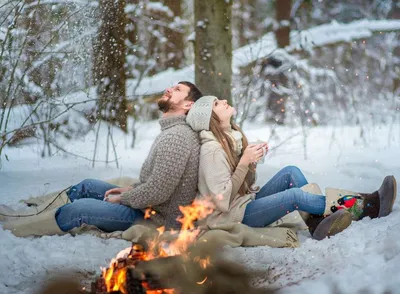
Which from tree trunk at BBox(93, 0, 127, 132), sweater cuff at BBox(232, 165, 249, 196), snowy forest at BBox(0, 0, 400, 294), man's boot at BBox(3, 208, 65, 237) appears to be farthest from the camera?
tree trunk at BBox(93, 0, 127, 132)

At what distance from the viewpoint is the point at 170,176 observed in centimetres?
420

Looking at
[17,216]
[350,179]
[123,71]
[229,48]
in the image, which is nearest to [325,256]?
[17,216]

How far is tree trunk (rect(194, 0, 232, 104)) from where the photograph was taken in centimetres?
700

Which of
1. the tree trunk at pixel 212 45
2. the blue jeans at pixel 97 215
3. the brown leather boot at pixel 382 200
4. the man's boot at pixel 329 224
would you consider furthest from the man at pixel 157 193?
the tree trunk at pixel 212 45

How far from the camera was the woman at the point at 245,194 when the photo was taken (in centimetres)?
418

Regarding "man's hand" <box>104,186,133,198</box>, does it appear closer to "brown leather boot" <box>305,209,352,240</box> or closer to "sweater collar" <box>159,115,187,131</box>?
"sweater collar" <box>159,115,187,131</box>

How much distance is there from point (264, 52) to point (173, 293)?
616 cm

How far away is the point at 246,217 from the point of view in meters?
4.41

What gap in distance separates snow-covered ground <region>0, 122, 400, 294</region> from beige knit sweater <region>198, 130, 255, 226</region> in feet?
1.06

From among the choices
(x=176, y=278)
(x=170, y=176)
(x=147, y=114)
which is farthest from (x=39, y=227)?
(x=147, y=114)

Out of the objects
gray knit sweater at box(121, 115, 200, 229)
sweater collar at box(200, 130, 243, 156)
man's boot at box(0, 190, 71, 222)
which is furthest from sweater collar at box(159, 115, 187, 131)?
man's boot at box(0, 190, 71, 222)

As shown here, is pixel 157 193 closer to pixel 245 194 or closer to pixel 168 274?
pixel 245 194

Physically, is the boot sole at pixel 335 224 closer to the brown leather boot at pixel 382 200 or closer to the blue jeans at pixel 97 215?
the brown leather boot at pixel 382 200

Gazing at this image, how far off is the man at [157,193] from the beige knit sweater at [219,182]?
0.24 feet
